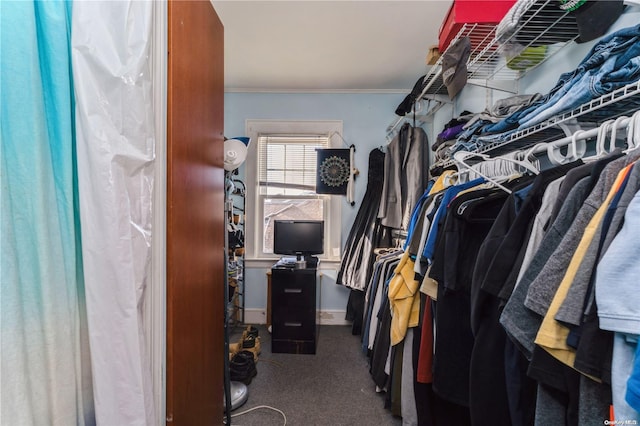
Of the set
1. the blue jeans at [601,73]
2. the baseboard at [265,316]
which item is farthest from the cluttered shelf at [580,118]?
the baseboard at [265,316]

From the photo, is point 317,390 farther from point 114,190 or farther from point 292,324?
point 114,190

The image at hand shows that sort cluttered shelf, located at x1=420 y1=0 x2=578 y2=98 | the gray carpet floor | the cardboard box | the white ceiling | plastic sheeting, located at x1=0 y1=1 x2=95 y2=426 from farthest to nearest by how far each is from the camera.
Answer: the white ceiling
the gray carpet floor
the cardboard box
cluttered shelf, located at x1=420 y1=0 x2=578 y2=98
plastic sheeting, located at x1=0 y1=1 x2=95 y2=426

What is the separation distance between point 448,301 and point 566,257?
1.94 ft

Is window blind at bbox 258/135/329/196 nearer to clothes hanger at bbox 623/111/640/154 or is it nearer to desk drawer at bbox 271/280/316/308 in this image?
desk drawer at bbox 271/280/316/308

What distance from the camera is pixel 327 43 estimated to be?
2377mm

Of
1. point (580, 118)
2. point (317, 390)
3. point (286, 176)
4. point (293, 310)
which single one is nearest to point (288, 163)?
point (286, 176)

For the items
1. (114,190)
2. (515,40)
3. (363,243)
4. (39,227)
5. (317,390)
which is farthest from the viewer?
(363,243)

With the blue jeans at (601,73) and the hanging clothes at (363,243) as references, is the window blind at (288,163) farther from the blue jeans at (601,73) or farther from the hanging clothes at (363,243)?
the blue jeans at (601,73)

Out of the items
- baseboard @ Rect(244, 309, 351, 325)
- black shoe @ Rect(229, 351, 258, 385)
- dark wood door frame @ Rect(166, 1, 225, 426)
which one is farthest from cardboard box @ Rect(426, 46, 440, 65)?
baseboard @ Rect(244, 309, 351, 325)

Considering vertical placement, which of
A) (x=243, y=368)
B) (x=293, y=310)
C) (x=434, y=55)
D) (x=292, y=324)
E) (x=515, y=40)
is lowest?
(x=243, y=368)

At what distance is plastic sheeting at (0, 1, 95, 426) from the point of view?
0.57 metres

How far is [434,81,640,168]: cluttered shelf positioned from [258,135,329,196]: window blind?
2084 millimetres

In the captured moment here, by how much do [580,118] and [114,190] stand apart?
1406 millimetres

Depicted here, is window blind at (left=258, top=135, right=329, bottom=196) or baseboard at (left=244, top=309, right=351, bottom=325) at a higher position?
window blind at (left=258, top=135, right=329, bottom=196)
